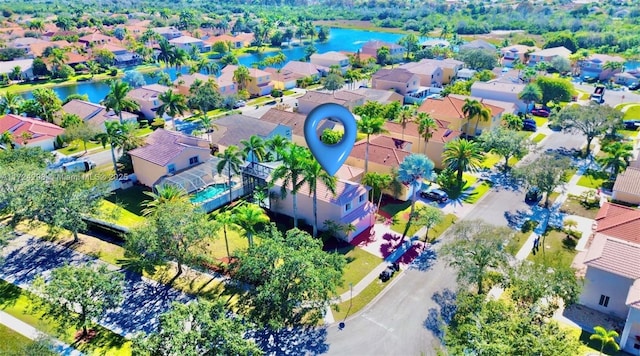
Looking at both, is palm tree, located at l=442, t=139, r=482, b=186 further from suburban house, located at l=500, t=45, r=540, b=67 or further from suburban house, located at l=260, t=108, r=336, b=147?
suburban house, located at l=500, t=45, r=540, b=67

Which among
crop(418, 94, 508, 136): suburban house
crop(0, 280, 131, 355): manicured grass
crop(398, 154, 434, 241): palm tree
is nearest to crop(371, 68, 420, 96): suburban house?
crop(418, 94, 508, 136): suburban house

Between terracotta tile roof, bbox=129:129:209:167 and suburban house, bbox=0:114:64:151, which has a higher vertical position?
terracotta tile roof, bbox=129:129:209:167

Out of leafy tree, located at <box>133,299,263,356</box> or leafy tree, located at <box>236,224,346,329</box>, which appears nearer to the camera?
leafy tree, located at <box>133,299,263,356</box>

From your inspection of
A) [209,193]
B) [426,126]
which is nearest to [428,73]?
[426,126]

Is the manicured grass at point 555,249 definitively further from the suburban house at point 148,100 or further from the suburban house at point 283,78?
the suburban house at point 283,78

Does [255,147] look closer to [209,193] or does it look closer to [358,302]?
[209,193]

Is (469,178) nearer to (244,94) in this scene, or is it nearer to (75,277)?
(75,277)

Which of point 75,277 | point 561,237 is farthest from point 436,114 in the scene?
point 75,277
